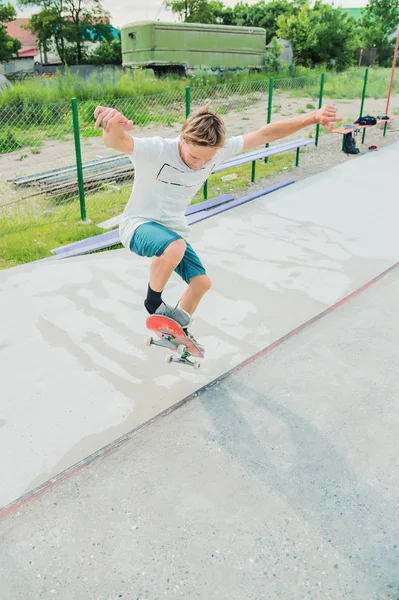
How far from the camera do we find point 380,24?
3894 cm

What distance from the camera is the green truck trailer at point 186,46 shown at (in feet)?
73.9

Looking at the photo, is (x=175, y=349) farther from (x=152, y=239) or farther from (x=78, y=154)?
(x=78, y=154)

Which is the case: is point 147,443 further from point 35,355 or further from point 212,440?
point 35,355

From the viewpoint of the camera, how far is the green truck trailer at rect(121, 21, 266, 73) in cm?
2253

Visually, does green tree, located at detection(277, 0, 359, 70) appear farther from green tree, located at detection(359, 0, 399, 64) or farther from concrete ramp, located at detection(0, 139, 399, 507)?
concrete ramp, located at detection(0, 139, 399, 507)

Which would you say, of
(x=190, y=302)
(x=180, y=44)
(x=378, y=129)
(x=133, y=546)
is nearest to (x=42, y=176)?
(x=190, y=302)

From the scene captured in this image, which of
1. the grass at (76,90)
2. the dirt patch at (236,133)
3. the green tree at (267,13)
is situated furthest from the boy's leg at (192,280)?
the green tree at (267,13)

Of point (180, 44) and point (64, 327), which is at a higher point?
point (180, 44)

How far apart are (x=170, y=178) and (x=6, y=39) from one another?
127 feet

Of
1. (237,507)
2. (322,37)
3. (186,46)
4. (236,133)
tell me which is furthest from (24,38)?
(237,507)

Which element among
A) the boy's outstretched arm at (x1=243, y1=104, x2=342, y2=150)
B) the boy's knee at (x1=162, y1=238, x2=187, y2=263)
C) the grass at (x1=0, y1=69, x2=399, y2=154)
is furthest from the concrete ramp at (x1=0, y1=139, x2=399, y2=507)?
the grass at (x1=0, y1=69, x2=399, y2=154)

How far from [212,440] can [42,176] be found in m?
7.19

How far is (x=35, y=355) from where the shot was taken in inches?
154

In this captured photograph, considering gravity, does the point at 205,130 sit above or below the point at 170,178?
above
